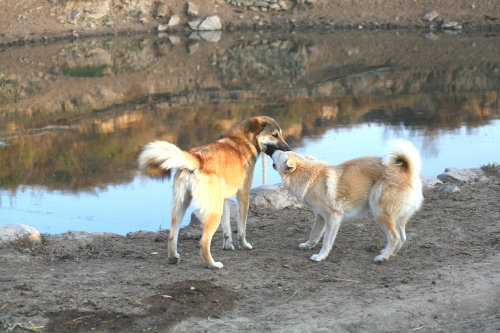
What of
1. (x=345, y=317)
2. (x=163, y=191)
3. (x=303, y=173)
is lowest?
(x=163, y=191)

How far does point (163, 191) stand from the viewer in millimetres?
12219

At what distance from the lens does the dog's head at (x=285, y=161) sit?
770cm

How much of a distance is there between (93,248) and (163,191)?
401 cm

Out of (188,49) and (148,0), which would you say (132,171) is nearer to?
(188,49)

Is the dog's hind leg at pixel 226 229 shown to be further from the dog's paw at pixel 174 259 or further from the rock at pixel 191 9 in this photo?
the rock at pixel 191 9

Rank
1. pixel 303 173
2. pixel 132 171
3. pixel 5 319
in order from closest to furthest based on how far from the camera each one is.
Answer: pixel 5 319, pixel 303 173, pixel 132 171

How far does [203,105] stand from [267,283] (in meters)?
14.0

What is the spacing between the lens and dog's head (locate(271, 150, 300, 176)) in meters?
7.70

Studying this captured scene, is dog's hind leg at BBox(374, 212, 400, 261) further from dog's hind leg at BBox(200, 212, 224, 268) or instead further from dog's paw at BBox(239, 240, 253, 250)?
dog's hind leg at BBox(200, 212, 224, 268)

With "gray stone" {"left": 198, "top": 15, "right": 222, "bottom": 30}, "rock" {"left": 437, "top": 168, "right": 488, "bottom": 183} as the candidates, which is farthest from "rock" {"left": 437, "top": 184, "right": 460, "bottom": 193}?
"gray stone" {"left": 198, "top": 15, "right": 222, "bottom": 30}

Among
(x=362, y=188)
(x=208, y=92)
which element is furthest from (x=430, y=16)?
(x=362, y=188)

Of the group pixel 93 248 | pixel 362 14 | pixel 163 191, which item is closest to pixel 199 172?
pixel 93 248

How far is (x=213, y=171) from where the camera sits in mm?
7129

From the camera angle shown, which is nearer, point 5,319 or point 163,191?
point 5,319
